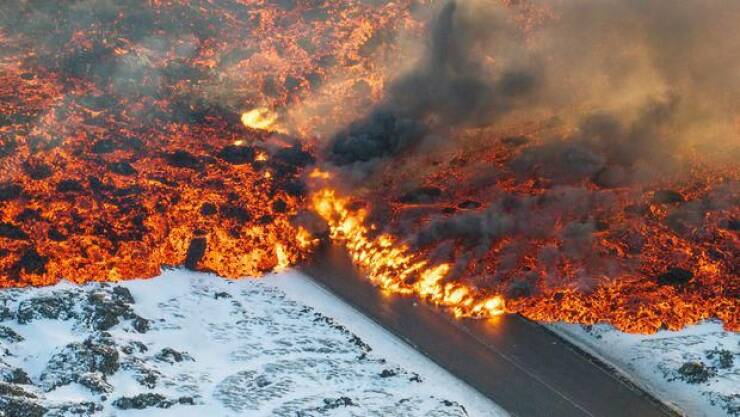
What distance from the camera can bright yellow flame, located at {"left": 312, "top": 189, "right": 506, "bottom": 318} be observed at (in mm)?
44844

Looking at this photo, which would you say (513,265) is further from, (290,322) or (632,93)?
(632,93)

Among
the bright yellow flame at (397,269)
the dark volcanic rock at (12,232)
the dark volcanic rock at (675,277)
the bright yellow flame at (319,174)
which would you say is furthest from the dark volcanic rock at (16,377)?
the dark volcanic rock at (675,277)

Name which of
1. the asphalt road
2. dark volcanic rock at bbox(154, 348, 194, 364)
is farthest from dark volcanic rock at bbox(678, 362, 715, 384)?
dark volcanic rock at bbox(154, 348, 194, 364)

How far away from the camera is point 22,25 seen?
6356cm

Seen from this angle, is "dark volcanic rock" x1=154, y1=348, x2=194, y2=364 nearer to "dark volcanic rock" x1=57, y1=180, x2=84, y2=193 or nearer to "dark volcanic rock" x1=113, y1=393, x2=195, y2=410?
"dark volcanic rock" x1=113, y1=393, x2=195, y2=410

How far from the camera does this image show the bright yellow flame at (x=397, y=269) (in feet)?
147

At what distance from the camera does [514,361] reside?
136 ft

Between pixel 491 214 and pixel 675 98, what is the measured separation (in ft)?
71.8

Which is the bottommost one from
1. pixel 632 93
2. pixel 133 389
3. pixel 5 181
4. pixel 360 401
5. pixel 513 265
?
pixel 133 389

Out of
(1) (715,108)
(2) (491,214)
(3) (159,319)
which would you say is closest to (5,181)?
(3) (159,319)

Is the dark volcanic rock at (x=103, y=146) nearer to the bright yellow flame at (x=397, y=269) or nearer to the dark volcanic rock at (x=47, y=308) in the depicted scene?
the bright yellow flame at (x=397, y=269)

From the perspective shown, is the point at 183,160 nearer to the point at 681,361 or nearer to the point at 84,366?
the point at 84,366

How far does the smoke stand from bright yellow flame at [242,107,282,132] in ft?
17.3

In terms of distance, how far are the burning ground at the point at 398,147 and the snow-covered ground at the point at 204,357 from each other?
3.01 m
